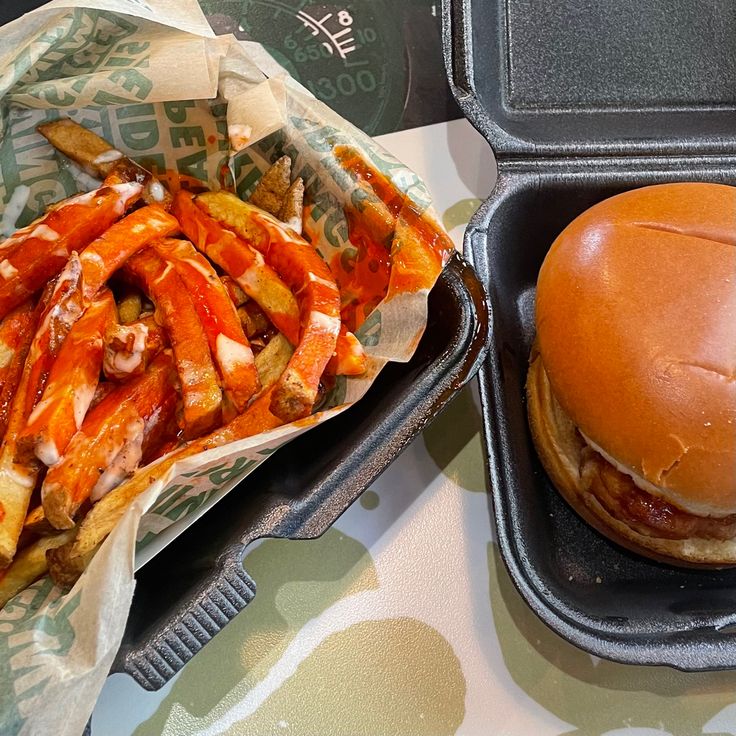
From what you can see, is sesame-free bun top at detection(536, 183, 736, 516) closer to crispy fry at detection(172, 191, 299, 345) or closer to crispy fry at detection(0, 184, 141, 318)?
crispy fry at detection(172, 191, 299, 345)

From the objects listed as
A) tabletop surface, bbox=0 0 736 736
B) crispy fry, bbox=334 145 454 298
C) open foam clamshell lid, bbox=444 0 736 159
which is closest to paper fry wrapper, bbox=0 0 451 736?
crispy fry, bbox=334 145 454 298

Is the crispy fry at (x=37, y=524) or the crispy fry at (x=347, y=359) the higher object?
the crispy fry at (x=37, y=524)

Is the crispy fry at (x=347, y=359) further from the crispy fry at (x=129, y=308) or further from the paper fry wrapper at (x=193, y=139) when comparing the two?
the crispy fry at (x=129, y=308)

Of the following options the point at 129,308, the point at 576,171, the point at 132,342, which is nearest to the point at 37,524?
the point at 132,342

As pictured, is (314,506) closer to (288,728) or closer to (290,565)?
(290,565)

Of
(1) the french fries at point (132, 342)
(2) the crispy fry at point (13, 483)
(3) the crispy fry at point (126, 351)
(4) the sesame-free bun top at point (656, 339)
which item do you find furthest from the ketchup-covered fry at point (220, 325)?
(4) the sesame-free bun top at point (656, 339)

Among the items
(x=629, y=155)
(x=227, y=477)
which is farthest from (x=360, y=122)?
(x=227, y=477)
